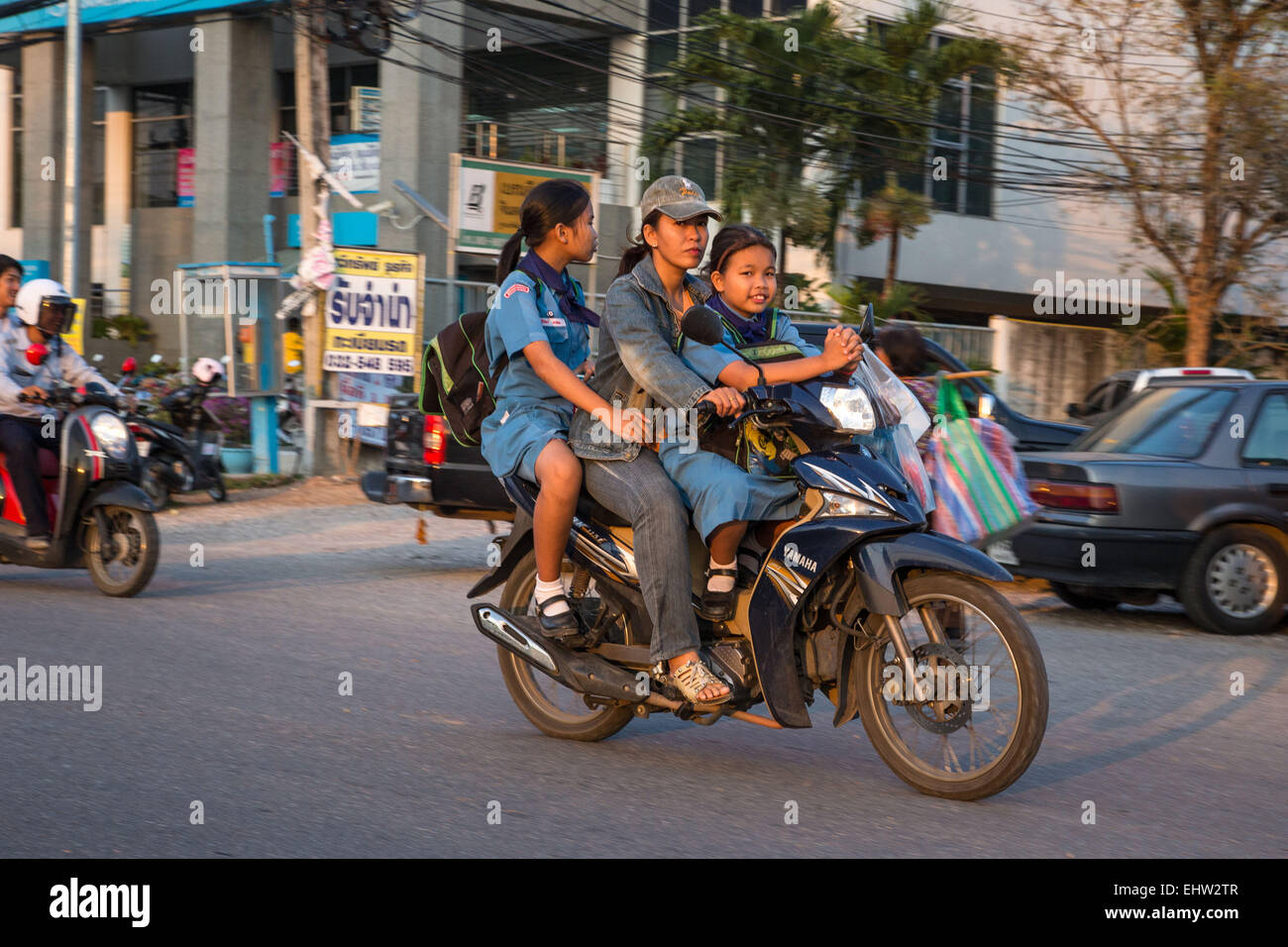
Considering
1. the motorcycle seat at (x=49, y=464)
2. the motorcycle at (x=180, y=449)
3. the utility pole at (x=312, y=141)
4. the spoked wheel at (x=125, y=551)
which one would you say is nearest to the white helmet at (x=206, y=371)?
the motorcycle at (x=180, y=449)

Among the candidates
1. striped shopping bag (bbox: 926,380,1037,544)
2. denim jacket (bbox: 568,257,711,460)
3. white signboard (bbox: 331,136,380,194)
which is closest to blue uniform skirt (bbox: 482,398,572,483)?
denim jacket (bbox: 568,257,711,460)

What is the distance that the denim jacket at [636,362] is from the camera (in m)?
4.49

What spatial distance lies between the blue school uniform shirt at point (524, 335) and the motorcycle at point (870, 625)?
2.41 ft

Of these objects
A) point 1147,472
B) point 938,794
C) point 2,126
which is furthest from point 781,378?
point 2,126

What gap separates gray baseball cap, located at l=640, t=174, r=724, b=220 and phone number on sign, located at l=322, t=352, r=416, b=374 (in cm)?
1016

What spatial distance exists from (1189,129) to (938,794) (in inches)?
577

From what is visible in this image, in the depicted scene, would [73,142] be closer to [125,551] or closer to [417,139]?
[417,139]

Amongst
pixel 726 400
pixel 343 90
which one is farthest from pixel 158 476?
pixel 343 90

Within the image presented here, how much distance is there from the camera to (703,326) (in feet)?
13.6

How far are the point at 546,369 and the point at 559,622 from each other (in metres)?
0.91

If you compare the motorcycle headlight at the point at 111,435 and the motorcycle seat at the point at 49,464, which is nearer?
the motorcycle headlight at the point at 111,435

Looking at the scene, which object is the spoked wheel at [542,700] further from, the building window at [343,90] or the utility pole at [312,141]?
the building window at [343,90]

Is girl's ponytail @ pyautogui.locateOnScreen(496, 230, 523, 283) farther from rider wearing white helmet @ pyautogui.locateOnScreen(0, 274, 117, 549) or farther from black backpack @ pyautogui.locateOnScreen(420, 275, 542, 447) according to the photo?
rider wearing white helmet @ pyautogui.locateOnScreen(0, 274, 117, 549)
